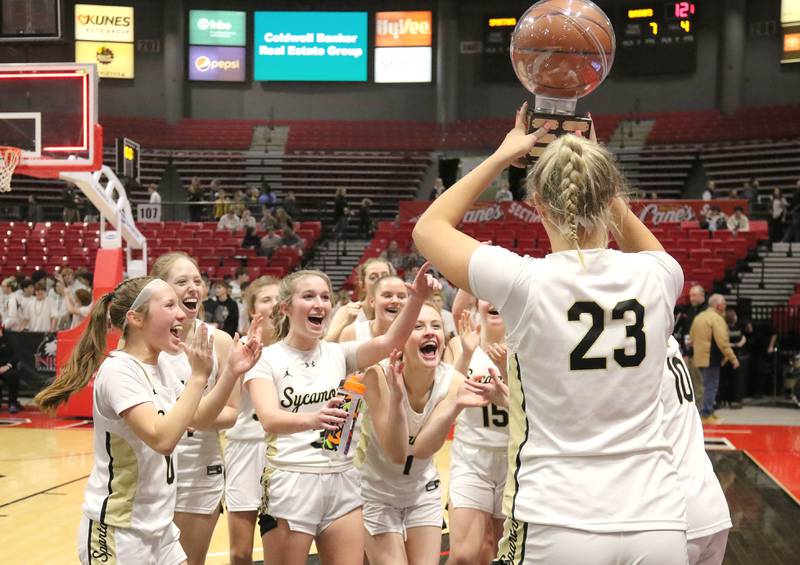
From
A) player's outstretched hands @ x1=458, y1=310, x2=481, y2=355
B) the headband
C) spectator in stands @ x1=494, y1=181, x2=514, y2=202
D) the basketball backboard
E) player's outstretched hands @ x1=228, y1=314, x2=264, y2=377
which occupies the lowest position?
player's outstretched hands @ x1=458, y1=310, x2=481, y2=355

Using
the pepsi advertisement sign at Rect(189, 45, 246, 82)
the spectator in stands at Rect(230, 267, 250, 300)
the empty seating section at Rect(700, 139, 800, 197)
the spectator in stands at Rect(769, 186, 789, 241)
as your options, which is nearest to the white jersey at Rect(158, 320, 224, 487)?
the spectator in stands at Rect(230, 267, 250, 300)

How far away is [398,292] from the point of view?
16.6 feet

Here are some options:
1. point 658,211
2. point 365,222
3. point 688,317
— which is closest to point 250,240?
point 365,222

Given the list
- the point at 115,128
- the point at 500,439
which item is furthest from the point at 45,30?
the point at 115,128

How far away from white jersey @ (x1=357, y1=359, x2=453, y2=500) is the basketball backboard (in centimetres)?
739

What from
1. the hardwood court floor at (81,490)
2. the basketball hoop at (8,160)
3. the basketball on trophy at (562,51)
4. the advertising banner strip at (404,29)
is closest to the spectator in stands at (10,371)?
the hardwood court floor at (81,490)

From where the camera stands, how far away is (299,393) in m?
4.12

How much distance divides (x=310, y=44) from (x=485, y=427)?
24404 millimetres

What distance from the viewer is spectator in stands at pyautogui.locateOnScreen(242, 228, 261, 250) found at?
18.7 metres

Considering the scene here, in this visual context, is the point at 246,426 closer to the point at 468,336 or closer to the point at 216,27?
the point at 468,336

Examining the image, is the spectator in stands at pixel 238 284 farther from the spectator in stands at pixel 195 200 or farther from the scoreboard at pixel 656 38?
the scoreboard at pixel 656 38

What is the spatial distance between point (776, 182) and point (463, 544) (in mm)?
20416

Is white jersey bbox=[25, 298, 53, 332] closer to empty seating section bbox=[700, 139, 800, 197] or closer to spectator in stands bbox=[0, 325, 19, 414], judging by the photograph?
spectator in stands bbox=[0, 325, 19, 414]

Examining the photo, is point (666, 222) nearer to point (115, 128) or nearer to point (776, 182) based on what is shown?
point (776, 182)
